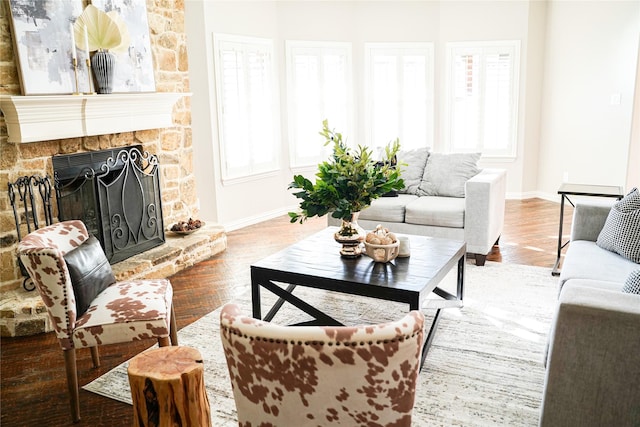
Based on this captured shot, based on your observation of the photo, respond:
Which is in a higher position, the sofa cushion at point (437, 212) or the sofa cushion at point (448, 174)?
the sofa cushion at point (448, 174)

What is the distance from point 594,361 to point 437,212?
272cm

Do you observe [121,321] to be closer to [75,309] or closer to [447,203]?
[75,309]

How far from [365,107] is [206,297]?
4.17 meters

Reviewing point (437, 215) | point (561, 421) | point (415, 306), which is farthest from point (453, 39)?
point (561, 421)

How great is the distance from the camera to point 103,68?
397 cm

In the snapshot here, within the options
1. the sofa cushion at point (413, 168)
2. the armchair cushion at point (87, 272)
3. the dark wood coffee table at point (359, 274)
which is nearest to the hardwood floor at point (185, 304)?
the armchair cushion at point (87, 272)

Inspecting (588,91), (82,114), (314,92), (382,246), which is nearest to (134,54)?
(82,114)

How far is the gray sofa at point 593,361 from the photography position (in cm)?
191

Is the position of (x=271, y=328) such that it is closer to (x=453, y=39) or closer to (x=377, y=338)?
(x=377, y=338)

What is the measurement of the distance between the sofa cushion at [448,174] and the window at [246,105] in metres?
2.17

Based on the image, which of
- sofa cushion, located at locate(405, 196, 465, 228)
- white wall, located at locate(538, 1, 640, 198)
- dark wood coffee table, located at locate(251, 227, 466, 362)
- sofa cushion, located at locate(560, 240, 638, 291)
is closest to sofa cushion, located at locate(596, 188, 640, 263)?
sofa cushion, located at locate(560, 240, 638, 291)

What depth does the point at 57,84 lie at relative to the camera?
3.70 meters

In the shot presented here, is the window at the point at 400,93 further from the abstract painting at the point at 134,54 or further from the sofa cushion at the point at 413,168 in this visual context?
the abstract painting at the point at 134,54

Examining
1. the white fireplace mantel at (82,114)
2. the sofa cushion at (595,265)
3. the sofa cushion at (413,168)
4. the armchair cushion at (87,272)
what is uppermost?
the white fireplace mantel at (82,114)
